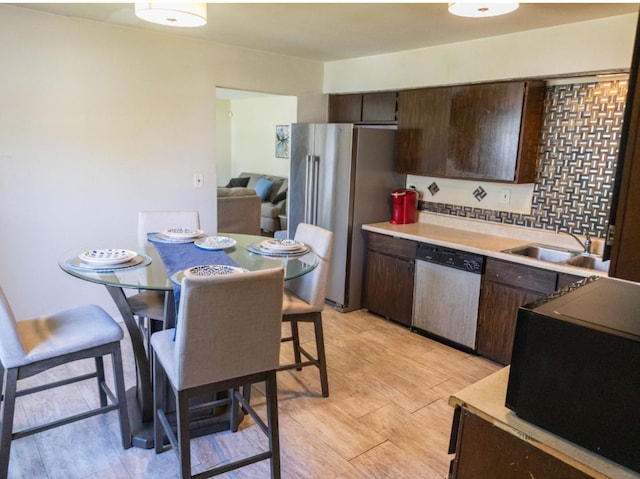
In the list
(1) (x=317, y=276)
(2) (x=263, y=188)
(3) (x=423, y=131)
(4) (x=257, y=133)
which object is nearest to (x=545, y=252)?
(3) (x=423, y=131)

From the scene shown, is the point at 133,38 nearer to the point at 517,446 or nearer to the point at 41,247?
the point at 41,247

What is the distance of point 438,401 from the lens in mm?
2756

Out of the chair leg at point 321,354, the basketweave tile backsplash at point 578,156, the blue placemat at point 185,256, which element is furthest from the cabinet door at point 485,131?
the blue placemat at point 185,256

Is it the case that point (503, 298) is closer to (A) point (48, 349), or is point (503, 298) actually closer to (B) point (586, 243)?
(B) point (586, 243)

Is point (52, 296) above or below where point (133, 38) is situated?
below

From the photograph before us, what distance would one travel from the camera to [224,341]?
1788 mm

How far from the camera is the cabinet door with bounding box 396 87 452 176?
3656 mm

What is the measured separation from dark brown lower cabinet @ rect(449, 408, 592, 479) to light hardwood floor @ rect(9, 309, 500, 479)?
1.02m

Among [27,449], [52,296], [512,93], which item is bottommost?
[27,449]

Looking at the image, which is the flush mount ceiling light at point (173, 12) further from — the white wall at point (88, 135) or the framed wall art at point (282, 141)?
the framed wall art at point (282, 141)

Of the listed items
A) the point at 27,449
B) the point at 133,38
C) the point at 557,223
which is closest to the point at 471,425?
the point at 27,449

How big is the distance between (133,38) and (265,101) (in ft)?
15.4

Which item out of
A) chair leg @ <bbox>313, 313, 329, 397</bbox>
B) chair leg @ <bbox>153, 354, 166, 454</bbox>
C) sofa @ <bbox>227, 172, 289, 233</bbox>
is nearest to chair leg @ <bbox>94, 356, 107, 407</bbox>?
chair leg @ <bbox>153, 354, 166, 454</bbox>

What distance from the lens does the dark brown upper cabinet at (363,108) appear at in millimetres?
4215
